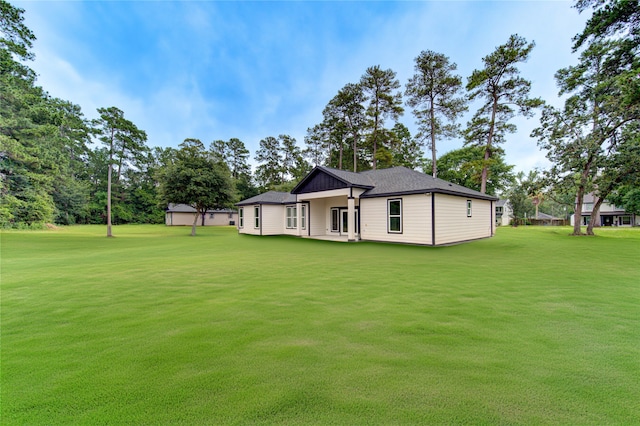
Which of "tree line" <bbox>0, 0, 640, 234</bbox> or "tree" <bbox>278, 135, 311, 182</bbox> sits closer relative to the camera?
"tree line" <bbox>0, 0, 640, 234</bbox>

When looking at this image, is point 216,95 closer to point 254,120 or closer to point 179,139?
point 254,120

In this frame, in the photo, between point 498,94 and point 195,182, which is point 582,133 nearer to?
point 498,94

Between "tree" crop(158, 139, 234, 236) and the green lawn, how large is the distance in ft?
49.6

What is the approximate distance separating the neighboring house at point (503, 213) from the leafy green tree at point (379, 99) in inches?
1008

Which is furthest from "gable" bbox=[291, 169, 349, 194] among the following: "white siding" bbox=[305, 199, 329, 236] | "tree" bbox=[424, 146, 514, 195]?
"tree" bbox=[424, 146, 514, 195]

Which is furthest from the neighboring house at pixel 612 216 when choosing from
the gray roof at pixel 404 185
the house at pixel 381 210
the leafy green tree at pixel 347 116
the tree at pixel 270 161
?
the tree at pixel 270 161

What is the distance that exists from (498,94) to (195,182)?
24.5m

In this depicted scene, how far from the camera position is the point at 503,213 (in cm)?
4025

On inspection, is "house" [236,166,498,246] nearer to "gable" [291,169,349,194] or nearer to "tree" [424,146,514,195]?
"gable" [291,169,349,194]

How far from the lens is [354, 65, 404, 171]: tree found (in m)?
24.2

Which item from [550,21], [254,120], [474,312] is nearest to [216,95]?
[254,120]

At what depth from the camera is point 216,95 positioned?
2562cm

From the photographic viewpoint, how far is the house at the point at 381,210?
1230 cm

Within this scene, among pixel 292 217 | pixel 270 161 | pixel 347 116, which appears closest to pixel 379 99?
pixel 347 116
